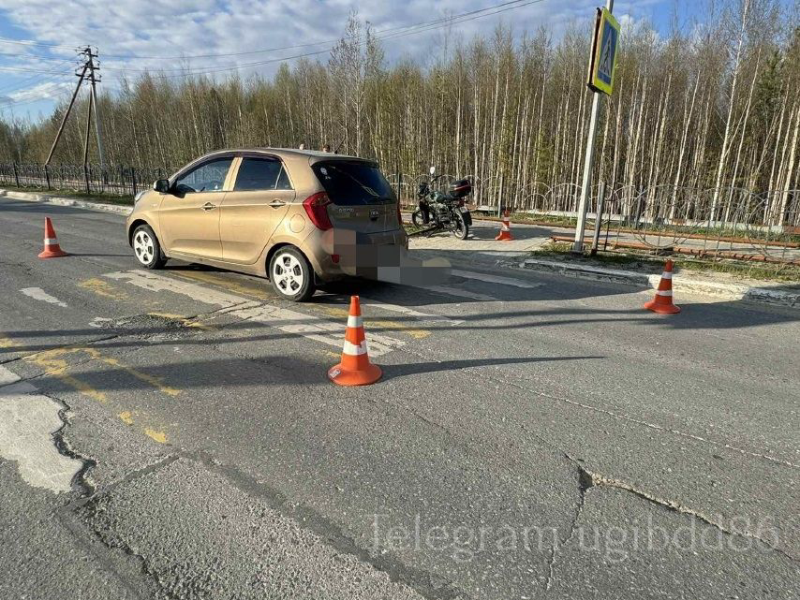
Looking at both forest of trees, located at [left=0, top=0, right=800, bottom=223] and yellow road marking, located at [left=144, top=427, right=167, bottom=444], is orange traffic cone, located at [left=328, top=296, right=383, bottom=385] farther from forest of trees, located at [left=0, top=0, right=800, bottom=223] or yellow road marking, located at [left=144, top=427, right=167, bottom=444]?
forest of trees, located at [left=0, top=0, right=800, bottom=223]

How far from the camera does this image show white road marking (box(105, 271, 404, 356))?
4762 millimetres

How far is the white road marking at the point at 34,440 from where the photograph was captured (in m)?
2.65

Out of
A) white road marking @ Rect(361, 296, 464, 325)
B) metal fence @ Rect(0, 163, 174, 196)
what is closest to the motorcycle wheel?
white road marking @ Rect(361, 296, 464, 325)

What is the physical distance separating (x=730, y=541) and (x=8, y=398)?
15.3 ft

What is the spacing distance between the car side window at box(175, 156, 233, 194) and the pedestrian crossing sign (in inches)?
230

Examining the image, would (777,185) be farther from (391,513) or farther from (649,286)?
(391,513)

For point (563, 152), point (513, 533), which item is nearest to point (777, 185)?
point (563, 152)

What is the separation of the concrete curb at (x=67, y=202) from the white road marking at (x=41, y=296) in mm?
10399

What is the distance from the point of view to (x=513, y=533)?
7.44 feet

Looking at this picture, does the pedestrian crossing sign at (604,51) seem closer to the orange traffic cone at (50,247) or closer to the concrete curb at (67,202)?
the orange traffic cone at (50,247)

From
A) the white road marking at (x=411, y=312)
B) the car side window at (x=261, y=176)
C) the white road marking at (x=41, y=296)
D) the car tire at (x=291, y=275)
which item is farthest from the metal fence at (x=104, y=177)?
the white road marking at (x=411, y=312)

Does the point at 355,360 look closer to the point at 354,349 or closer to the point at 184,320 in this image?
the point at 354,349

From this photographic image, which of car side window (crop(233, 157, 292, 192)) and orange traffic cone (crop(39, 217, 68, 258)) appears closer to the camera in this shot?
car side window (crop(233, 157, 292, 192))

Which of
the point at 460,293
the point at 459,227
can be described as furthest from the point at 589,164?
the point at 460,293
